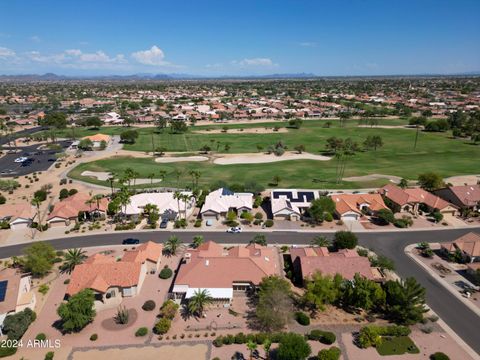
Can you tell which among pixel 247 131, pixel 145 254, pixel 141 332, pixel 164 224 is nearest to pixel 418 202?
pixel 164 224

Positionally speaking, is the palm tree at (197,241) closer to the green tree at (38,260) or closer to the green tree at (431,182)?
the green tree at (38,260)

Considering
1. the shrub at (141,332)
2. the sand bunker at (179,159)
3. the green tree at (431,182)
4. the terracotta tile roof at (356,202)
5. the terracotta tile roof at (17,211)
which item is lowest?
the shrub at (141,332)

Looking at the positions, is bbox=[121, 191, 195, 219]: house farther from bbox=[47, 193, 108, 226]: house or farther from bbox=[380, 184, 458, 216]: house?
bbox=[380, 184, 458, 216]: house

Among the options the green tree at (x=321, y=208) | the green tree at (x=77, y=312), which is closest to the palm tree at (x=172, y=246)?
the green tree at (x=77, y=312)

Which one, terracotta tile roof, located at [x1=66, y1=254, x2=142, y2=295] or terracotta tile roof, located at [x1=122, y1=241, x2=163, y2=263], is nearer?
terracotta tile roof, located at [x1=66, y1=254, x2=142, y2=295]

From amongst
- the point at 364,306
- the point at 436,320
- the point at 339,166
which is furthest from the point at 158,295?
the point at 339,166

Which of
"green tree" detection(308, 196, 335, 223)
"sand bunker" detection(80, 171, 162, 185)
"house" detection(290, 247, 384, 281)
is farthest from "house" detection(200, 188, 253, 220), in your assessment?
"sand bunker" detection(80, 171, 162, 185)
